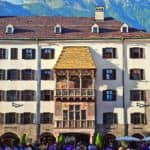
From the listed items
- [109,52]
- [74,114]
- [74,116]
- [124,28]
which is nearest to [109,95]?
[74,114]

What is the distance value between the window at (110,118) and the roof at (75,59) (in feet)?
20.9

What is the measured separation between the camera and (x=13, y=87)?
65438 mm

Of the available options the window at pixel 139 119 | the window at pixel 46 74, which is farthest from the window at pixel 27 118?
the window at pixel 139 119

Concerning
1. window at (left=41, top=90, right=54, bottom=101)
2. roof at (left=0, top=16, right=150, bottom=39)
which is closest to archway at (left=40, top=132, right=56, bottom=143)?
window at (left=41, top=90, right=54, bottom=101)

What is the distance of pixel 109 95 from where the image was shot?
64688 mm

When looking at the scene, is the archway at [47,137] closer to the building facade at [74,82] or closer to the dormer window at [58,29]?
the building facade at [74,82]

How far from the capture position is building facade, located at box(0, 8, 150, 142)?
6372 centimetres

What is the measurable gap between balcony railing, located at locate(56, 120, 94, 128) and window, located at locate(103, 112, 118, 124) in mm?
2070

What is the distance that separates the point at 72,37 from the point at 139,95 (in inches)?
455

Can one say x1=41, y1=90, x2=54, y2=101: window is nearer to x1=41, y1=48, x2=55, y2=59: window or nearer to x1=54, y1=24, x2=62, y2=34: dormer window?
x1=41, y1=48, x2=55, y2=59: window

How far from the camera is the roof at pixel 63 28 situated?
66.4 meters

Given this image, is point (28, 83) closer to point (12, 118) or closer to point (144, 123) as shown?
point (12, 118)

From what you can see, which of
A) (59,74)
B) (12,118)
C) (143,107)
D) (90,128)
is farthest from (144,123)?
(12,118)

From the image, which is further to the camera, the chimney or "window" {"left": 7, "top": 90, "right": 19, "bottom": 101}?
the chimney
